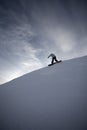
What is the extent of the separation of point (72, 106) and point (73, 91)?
668 mm

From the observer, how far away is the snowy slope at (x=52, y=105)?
4.10 m

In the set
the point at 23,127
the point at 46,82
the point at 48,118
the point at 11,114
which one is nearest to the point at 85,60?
the point at 46,82

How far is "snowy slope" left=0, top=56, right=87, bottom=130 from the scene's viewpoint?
410 centimetres

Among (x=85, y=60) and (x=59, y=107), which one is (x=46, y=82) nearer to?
(x=59, y=107)

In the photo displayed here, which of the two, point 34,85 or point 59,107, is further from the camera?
point 34,85

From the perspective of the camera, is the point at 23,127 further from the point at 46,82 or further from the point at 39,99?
the point at 46,82

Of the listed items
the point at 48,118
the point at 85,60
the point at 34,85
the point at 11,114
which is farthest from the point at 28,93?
the point at 85,60

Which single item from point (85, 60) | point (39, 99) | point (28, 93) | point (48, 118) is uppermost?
point (85, 60)

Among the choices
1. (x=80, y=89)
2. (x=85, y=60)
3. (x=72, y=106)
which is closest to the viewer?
(x=72, y=106)

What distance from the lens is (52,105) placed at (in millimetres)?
4844

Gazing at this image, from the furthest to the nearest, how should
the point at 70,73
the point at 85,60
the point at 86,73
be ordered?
the point at 85,60
the point at 70,73
the point at 86,73

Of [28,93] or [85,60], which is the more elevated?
[85,60]

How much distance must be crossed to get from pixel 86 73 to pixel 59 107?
2.03 meters

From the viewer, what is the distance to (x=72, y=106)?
14.0ft
